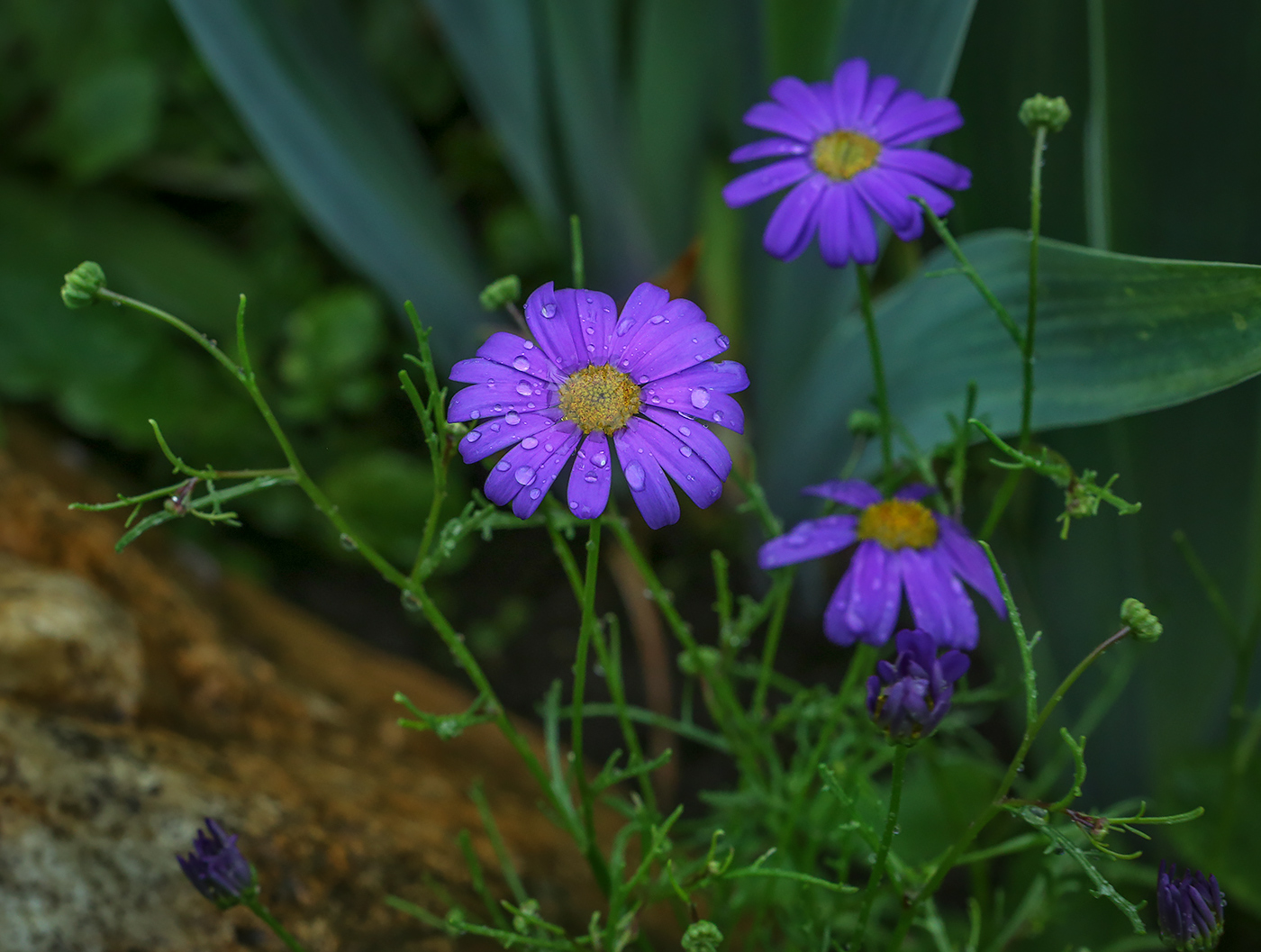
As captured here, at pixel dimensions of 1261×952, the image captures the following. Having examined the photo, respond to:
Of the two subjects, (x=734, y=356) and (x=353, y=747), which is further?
(x=734, y=356)

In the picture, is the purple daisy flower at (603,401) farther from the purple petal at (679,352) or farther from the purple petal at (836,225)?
the purple petal at (836,225)

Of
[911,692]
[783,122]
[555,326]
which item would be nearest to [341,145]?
[783,122]

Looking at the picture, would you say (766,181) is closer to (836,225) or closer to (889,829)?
(836,225)

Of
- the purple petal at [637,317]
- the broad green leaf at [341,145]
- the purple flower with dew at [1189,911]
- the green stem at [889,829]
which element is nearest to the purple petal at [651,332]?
the purple petal at [637,317]

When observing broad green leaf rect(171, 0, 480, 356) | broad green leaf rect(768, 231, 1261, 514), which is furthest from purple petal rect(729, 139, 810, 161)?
broad green leaf rect(171, 0, 480, 356)

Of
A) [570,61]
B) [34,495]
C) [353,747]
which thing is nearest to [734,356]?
[570,61]

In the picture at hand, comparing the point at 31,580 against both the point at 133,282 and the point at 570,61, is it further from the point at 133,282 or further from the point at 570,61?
the point at 133,282
